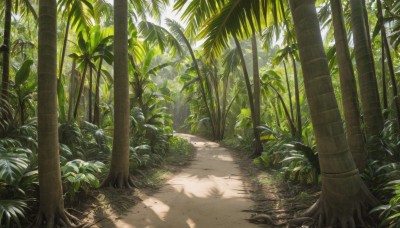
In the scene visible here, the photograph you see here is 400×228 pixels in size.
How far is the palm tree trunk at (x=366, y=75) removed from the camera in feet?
15.5

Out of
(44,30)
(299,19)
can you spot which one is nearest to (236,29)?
(299,19)

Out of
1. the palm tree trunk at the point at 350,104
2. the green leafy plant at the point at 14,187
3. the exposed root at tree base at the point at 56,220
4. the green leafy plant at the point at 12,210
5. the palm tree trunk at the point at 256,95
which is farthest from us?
the palm tree trunk at the point at 256,95

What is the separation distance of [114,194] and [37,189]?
5.01ft

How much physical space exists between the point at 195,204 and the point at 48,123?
263 centimetres

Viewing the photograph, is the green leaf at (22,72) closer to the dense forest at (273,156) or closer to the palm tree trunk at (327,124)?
the dense forest at (273,156)

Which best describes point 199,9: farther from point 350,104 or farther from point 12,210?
point 12,210

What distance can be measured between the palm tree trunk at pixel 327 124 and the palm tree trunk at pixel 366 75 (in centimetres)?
200

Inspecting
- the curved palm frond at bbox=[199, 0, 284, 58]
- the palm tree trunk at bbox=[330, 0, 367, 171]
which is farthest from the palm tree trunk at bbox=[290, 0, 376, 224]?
the curved palm frond at bbox=[199, 0, 284, 58]

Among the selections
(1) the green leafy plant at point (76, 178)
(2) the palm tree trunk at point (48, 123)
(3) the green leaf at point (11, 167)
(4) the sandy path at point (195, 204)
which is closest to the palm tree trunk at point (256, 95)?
(4) the sandy path at point (195, 204)

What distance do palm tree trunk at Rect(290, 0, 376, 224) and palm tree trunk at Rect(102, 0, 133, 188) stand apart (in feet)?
Answer: 12.1

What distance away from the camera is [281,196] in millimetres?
5230

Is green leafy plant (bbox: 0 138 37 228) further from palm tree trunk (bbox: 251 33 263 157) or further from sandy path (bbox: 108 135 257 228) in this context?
palm tree trunk (bbox: 251 33 263 157)

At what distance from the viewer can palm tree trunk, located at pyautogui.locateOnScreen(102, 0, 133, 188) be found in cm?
580

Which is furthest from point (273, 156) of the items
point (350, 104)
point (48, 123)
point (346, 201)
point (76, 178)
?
point (48, 123)
